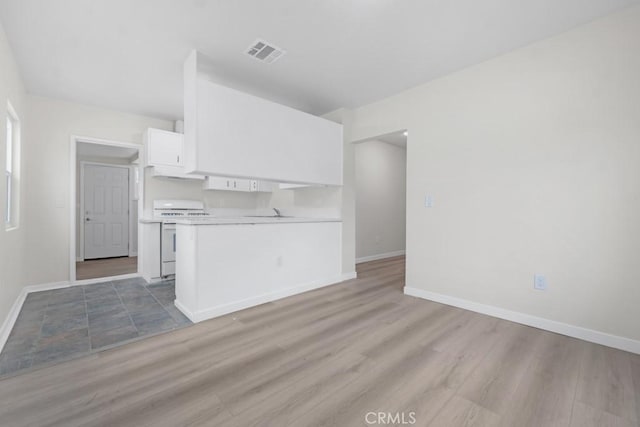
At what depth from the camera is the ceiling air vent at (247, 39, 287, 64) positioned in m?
2.52

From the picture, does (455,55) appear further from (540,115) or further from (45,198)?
(45,198)

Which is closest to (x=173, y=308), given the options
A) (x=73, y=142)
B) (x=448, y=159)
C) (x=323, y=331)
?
(x=323, y=331)

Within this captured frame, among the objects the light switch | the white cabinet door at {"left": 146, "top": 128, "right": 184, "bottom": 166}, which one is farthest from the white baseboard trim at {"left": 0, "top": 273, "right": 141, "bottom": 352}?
the light switch

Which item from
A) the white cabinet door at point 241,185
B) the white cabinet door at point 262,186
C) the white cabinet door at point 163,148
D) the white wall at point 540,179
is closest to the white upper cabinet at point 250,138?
the white wall at point 540,179

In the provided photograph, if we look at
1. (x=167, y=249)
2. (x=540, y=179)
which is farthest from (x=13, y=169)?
(x=540, y=179)

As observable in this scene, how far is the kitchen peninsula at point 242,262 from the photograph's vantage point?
2.61m

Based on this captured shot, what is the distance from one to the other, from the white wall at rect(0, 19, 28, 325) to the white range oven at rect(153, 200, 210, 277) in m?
1.43

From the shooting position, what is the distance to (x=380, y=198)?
240 inches

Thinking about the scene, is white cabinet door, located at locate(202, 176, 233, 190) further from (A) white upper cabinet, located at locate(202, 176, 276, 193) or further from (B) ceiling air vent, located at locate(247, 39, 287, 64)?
(B) ceiling air vent, located at locate(247, 39, 287, 64)

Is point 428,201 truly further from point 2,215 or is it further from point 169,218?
point 2,215

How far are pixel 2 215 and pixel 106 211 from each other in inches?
184

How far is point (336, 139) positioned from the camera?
13.1ft

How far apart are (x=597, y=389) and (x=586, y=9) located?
2.66 meters

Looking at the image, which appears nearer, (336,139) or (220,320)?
(220,320)
